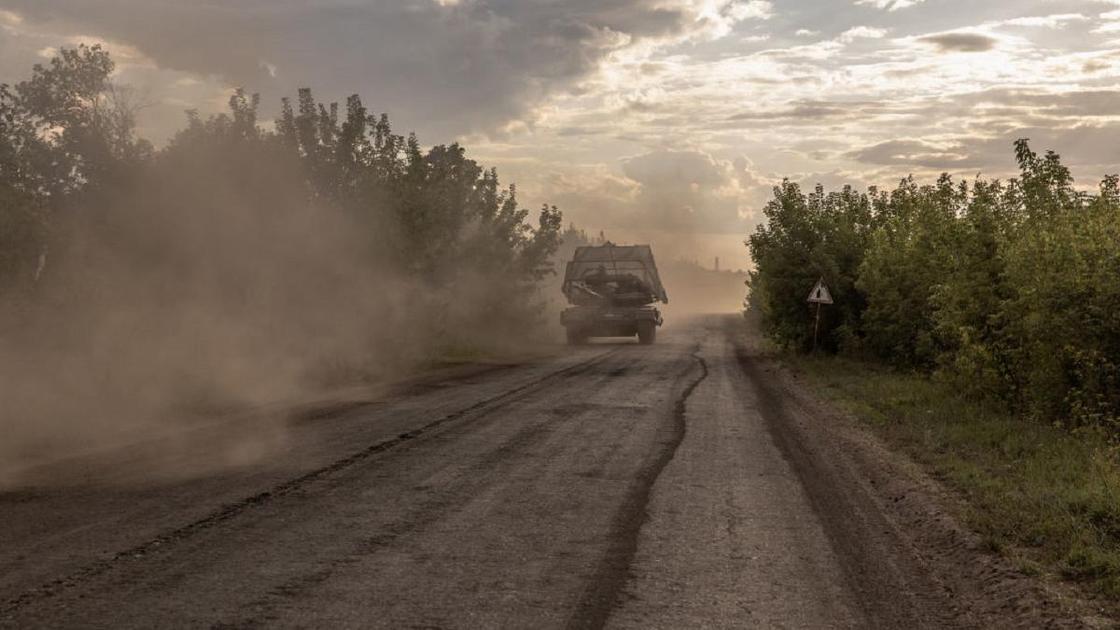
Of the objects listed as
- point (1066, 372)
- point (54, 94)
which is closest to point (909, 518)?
point (1066, 372)

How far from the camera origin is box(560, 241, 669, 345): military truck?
33438 millimetres

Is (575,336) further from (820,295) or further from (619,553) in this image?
(619,553)

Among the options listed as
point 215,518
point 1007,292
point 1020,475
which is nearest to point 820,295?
point 1007,292

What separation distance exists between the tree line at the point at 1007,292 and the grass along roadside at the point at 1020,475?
1.92 ft

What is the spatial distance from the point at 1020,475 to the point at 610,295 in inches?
957

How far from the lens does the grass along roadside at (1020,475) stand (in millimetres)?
6586

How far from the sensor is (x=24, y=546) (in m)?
6.08

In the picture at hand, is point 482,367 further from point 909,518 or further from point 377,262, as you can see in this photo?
point 909,518

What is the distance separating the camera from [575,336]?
3419 cm

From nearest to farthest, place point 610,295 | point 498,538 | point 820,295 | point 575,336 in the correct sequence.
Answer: point 498,538 < point 820,295 < point 610,295 < point 575,336

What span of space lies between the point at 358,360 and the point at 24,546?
14.9 m

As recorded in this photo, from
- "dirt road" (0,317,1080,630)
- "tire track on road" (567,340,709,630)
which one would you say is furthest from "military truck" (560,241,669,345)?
"tire track on road" (567,340,709,630)

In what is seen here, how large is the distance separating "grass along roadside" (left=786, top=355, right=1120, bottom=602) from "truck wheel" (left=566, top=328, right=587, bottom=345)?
17.3 meters

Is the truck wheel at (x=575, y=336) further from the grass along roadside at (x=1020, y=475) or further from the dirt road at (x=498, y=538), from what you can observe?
the dirt road at (x=498, y=538)
